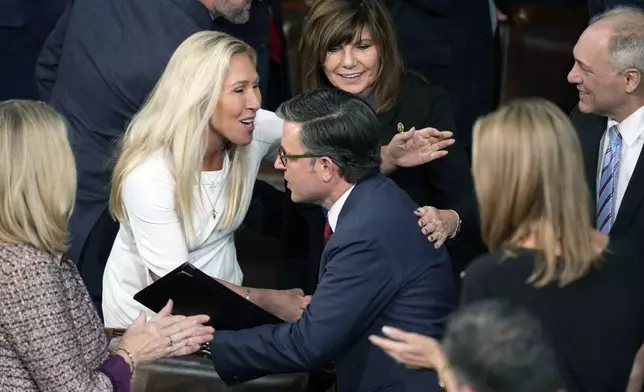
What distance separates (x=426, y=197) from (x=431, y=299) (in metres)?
0.84

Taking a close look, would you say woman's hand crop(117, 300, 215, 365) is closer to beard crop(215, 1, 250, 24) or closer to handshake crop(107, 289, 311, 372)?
handshake crop(107, 289, 311, 372)

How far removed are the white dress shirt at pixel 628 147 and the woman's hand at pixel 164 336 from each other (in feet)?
3.81

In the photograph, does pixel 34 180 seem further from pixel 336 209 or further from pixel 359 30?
pixel 359 30

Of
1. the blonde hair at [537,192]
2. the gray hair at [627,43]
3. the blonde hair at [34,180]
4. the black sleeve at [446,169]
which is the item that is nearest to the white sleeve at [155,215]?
the blonde hair at [34,180]

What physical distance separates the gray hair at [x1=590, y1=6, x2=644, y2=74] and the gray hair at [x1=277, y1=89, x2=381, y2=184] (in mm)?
735

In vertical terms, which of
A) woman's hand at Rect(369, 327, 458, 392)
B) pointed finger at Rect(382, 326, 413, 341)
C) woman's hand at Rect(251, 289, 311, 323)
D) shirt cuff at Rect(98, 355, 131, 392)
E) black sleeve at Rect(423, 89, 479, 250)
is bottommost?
woman's hand at Rect(251, 289, 311, 323)

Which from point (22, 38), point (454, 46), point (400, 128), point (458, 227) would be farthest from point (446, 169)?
point (22, 38)

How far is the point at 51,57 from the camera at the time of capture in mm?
4090

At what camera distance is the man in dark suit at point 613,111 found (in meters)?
3.11

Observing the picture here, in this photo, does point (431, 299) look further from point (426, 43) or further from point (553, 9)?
point (553, 9)

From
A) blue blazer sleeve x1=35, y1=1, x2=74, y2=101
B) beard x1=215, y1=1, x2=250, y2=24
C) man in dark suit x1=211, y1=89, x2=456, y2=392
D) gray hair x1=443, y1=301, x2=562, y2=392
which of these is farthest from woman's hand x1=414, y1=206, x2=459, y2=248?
blue blazer sleeve x1=35, y1=1, x2=74, y2=101

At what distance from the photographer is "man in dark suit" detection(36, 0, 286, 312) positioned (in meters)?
3.75

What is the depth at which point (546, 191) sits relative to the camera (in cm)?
235

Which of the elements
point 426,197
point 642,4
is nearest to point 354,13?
point 426,197
